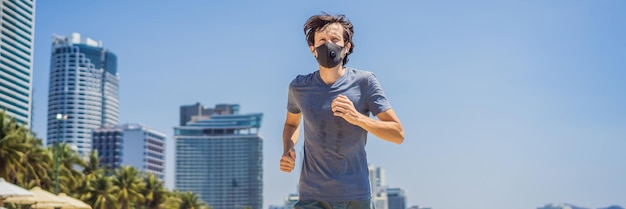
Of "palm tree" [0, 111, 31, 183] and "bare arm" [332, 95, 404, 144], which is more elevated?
"palm tree" [0, 111, 31, 183]

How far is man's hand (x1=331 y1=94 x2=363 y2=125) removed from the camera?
402cm

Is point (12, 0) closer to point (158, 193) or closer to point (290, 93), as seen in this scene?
point (158, 193)

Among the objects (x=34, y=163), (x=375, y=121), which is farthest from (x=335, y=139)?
(x=34, y=163)

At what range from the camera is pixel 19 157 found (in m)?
39.1

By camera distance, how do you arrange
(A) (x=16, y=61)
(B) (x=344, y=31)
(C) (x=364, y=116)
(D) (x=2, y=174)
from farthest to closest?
1. (A) (x=16, y=61)
2. (D) (x=2, y=174)
3. (B) (x=344, y=31)
4. (C) (x=364, y=116)

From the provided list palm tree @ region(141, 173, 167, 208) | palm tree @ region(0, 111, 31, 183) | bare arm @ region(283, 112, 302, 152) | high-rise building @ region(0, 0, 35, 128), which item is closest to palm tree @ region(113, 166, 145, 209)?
palm tree @ region(141, 173, 167, 208)

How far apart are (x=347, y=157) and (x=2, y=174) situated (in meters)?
37.5

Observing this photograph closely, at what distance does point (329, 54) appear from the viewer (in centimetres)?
419

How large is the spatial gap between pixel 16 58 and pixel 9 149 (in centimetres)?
12363

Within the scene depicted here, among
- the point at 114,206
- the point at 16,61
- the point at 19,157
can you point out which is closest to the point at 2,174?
the point at 19,157

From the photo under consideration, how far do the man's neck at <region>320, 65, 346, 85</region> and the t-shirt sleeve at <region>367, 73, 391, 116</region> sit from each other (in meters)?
0.15

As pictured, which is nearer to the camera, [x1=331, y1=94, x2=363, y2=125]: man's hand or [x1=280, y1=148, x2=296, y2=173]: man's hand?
[x1=331, y1=94, x2=363, y2=125]: man's hand

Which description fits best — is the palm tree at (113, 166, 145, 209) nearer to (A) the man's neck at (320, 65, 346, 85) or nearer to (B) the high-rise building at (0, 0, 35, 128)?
(A) the man's neck at (320, 65, 346, 85)

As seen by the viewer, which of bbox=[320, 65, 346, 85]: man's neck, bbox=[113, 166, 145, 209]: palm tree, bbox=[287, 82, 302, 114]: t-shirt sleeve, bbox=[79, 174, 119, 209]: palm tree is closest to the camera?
bbox=[320, 65, 346, 85]: man's neck
